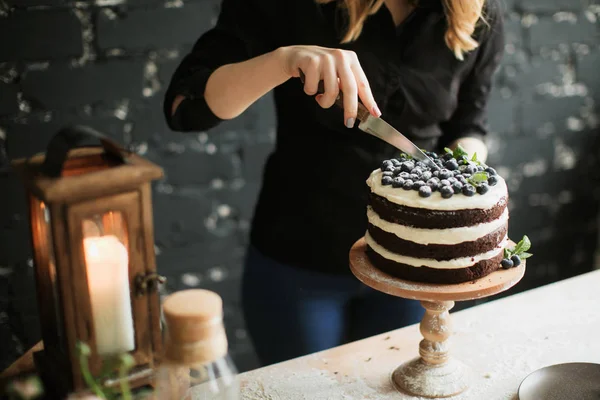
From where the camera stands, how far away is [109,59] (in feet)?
5.67

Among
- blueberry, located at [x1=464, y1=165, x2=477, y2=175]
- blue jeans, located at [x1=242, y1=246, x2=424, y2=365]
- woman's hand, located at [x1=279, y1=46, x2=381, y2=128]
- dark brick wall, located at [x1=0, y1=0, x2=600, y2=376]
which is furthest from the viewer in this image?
dark brick wall, located at [x1=0, y1=0, x2=600, y2=376]

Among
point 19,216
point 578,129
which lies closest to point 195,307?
point 19,216

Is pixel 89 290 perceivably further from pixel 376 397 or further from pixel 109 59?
pixel 109 59

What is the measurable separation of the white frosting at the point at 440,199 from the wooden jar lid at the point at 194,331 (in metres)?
0.46

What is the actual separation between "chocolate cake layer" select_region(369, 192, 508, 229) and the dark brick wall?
0.90m

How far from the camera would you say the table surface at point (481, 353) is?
1.08 m

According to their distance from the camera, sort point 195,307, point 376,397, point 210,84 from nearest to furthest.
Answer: point 195,307 < point 376,397 < point 210,84

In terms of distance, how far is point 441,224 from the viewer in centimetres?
106

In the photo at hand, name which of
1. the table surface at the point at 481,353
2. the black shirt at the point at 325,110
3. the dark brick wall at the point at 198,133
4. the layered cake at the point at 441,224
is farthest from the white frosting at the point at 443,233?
the dark brick wall at the point at 198,133

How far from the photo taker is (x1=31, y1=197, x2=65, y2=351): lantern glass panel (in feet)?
2.51

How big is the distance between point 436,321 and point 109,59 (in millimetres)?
1125

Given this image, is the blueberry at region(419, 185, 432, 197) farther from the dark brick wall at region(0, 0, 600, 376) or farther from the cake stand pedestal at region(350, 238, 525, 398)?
the dark brick wall at region(0, 0, 600, 376)

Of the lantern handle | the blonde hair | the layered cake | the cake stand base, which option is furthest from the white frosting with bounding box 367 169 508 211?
the lantern handle

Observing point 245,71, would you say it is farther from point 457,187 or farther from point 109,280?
point 109,280
